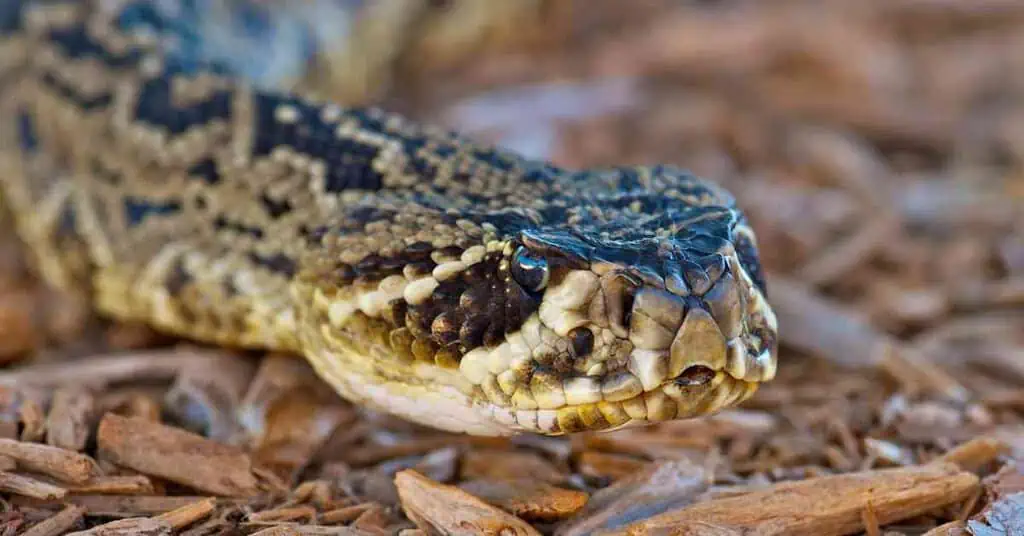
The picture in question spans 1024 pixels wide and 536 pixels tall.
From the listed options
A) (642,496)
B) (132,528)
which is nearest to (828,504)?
(642,496)

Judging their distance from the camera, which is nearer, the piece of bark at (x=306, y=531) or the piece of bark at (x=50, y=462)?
the piece of bark at (x=306, y=531)

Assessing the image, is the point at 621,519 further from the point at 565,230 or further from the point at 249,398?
the point at 249,398

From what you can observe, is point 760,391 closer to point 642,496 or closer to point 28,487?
point 642,496

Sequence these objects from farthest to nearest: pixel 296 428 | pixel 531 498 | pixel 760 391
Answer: pixel 760 391 → pixel 296 428 → pixel 531 498

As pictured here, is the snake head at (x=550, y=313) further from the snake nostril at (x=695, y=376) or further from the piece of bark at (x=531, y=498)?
the piece of bark at (x=531, y=498)

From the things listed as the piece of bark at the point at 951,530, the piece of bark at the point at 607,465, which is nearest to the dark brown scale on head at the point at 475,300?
the piece of bark at the point at 607,465

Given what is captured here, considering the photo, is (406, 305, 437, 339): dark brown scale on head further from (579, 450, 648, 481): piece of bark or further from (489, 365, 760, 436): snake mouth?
(579, 450, 648, 481): piece of bark
